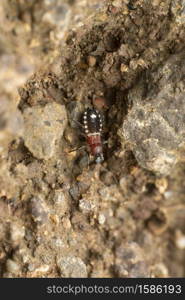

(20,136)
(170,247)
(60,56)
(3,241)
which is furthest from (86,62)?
(170,247)

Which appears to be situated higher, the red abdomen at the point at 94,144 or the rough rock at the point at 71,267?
the red abdomen at the point at 94,144

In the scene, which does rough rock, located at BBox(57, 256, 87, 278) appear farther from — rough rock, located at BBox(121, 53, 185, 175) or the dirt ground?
rough rock, located at BBox(121, 53, 185, 175)

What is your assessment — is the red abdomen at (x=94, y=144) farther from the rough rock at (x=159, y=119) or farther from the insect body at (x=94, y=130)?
the rough rock at (x=159, y=119)

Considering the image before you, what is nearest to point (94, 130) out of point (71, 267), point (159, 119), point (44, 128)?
point (44, 128)

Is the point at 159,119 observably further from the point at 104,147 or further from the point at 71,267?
the point at 71,267

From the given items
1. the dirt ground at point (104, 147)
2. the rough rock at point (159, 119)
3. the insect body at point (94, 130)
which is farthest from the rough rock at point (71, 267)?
the rough rock at point (159, 119)

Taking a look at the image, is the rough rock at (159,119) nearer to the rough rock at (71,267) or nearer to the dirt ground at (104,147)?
the dirt ground at (104,147)

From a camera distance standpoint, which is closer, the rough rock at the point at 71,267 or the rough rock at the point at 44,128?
the rough rock at the point at 44,128
